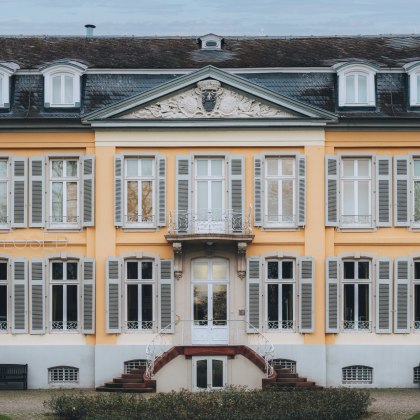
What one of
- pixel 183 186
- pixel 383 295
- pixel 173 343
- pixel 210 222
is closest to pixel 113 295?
pixel 173 343

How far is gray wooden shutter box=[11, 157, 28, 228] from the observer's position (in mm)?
42656

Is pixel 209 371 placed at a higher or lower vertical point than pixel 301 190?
lower

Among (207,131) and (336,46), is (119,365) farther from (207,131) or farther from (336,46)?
(336,46)

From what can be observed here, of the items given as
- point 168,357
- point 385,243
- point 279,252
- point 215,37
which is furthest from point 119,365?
point 215,37

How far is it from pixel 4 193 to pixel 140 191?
14.5 feet

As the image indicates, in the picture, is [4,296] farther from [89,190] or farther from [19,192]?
[89,190]

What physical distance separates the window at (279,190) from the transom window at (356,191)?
1.48 m

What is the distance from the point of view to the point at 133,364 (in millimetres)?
42156

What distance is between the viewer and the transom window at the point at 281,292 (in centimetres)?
4253

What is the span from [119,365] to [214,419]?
31.9 ft

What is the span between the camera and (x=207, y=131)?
42469 mm

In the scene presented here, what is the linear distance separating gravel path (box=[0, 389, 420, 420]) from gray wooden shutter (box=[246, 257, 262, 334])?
434 cm

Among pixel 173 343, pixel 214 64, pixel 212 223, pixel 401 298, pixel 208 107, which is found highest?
pixel 214 64

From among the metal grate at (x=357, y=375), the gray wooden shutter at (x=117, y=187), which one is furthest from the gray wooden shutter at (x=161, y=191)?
the metal grate at (x=357, y=375)
